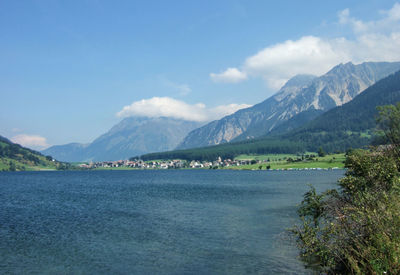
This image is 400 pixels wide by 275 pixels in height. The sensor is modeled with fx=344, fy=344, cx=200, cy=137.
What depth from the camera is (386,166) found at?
32906 mm

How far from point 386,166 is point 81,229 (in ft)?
136

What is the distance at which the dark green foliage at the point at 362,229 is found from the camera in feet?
52.1

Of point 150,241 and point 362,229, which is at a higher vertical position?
point 362,229

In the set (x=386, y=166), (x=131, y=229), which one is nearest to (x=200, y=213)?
(x=131, y=229)

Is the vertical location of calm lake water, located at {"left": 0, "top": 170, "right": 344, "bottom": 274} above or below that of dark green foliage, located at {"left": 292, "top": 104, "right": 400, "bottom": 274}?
below

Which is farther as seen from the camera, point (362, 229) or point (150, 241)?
point (150, 241)

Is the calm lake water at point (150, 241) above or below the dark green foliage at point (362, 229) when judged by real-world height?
below

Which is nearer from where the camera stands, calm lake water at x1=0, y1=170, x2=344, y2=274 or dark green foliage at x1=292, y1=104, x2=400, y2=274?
dark green foliage at x1=292, y1=104, x2=400, y2=274

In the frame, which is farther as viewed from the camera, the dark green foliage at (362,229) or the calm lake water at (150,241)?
the calm lake water at (150,241)

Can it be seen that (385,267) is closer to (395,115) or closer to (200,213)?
(200,213)

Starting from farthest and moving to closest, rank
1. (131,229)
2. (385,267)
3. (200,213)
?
1. (200,213)
2. (131,229)
3. (385,267)

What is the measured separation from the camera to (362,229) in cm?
1939

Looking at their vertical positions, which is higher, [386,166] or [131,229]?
[386,166]

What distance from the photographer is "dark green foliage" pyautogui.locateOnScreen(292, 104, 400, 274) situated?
625 inches
